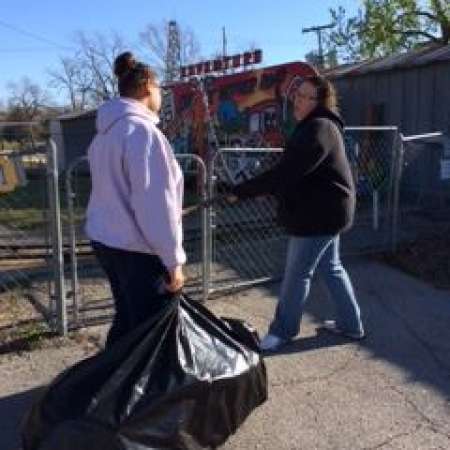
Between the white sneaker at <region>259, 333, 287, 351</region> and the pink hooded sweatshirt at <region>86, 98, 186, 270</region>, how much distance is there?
1.79 metres

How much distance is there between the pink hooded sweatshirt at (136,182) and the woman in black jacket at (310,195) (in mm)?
1132

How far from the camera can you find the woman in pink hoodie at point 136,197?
3.34 m

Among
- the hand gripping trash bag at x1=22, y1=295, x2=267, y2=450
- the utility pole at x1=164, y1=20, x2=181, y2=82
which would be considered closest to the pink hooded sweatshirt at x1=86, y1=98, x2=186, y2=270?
Result: the hand gripping trash bag at x1=22, y1=295, x2=267, y2=450

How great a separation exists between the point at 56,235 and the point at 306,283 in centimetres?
176

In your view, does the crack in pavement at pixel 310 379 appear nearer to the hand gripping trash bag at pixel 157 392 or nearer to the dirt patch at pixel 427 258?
the hand gripping trash bag at pixel 157 392

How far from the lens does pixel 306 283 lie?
502 cm

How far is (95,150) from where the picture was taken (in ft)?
11.7

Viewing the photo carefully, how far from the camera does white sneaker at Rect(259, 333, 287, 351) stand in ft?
16.6

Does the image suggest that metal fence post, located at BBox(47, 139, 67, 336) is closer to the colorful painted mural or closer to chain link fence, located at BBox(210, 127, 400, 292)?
chain link fence, located at BBox(210, 127, 400, 292)

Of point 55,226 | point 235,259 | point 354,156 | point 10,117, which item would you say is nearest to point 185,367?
point 55,226

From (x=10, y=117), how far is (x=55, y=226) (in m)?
50.1

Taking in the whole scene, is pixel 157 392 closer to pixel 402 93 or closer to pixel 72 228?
pixel 72 228

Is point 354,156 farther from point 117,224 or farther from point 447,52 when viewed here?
point 117,224

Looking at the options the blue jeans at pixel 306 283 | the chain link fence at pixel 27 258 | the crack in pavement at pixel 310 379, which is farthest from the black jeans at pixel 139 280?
the chain link fence at pixel 27 258
